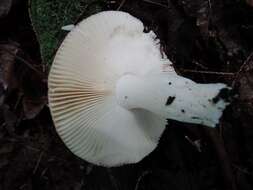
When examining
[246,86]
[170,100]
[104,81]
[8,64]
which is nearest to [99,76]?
[104,81]

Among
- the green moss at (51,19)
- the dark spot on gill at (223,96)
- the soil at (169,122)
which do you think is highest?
the dark spot on gill at (223,96)

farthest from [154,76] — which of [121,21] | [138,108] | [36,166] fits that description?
[36,166]

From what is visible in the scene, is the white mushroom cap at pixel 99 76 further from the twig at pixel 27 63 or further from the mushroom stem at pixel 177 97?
the twig at pixel 27 63

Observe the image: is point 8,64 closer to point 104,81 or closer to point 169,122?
point 104,81

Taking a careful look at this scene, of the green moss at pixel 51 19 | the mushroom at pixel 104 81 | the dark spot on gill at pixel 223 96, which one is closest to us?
the dark spot on gill at pixel 223 96

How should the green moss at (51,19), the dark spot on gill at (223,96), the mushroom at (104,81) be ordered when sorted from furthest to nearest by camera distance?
the green moss at (51,19) → the mushroom at (104,81) → the dark spot on gill at (223,96)

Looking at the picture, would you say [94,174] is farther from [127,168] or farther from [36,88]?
[36,88]

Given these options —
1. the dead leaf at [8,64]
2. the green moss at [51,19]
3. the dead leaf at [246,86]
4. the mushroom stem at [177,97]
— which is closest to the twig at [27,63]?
the dead leaf at [8,64]

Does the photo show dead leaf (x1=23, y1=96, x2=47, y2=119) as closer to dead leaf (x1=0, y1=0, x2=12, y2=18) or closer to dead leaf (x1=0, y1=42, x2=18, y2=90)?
dead leaf (x1=0, y1=42, x2=18, y2=90)
